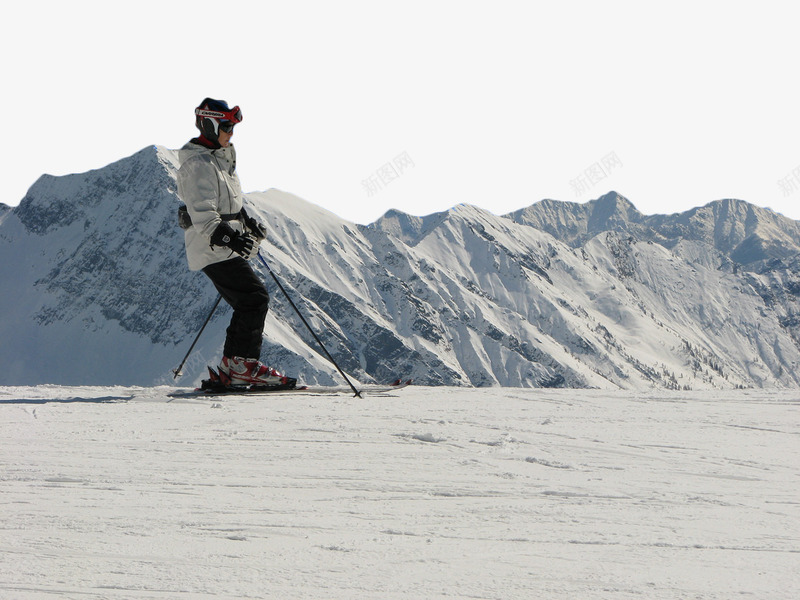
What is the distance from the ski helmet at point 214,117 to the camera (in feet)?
24.8

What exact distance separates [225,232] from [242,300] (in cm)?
94

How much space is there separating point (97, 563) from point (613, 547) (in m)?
1.92

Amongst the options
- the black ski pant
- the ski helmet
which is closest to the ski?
the black ski pant

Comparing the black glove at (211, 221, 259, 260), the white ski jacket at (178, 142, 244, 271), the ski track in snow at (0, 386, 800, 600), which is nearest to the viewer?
the ski track in snow at (0, 386, 800, 600)

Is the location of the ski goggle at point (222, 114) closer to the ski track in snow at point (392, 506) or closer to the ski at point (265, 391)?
the ski at point (265, 391)

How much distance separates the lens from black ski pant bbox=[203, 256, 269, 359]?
25.2 ft

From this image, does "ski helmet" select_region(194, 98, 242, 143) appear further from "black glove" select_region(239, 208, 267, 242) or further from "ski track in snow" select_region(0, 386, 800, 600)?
"ski track in snow" select_region(0, 386, 800, 600)

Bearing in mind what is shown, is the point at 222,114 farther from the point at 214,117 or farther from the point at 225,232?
the point at 225,232

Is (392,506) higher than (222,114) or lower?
lower

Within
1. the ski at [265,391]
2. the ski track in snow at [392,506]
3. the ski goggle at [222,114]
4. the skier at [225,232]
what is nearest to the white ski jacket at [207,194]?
the skier at [225,232]

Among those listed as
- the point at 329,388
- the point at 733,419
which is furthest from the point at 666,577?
the point at 329,388

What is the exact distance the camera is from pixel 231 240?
7.06 metres

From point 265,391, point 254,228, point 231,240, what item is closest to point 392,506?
point 231,240

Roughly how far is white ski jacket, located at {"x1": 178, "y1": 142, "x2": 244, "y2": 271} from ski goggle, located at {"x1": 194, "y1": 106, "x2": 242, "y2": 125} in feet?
1.00
